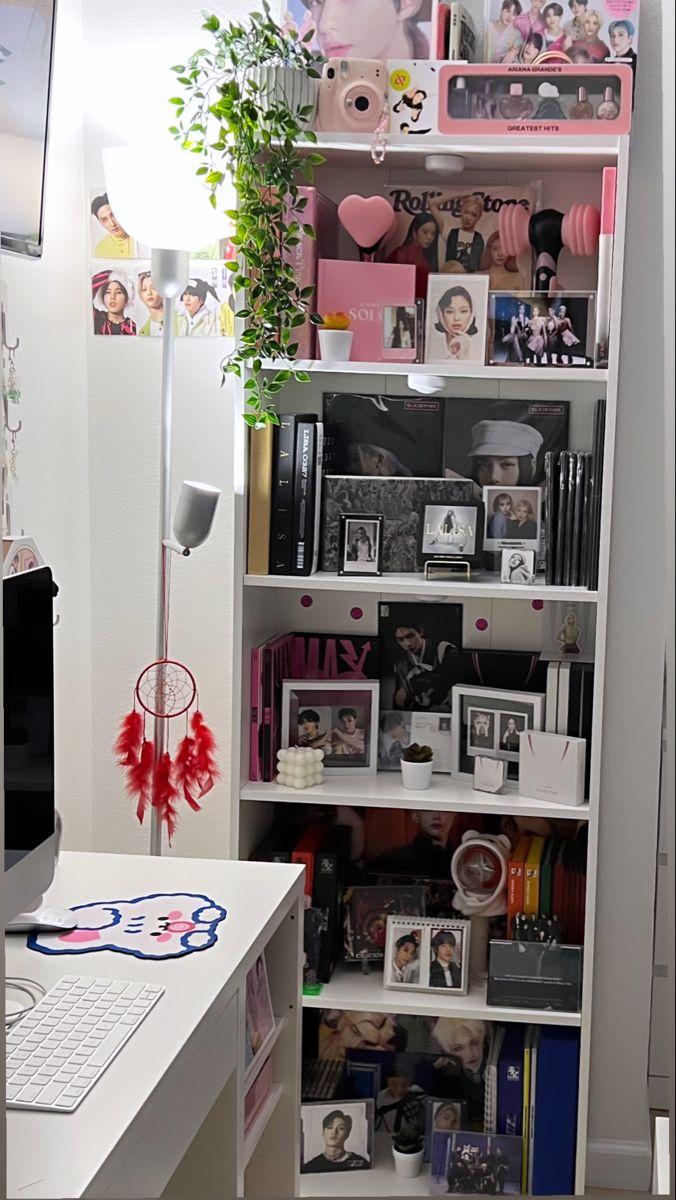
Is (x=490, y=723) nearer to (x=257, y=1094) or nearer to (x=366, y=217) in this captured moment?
(x=257, y=1094)

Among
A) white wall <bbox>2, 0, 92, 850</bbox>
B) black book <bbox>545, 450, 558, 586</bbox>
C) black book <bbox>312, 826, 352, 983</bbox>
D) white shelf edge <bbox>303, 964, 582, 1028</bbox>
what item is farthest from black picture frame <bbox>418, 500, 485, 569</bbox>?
white shelf edge <bbox>303, 964, 582, 1028</bbox>

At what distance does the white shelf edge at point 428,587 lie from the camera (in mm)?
2377

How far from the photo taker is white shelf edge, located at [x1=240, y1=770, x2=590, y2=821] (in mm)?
2428

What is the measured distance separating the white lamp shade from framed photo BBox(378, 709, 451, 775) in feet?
3.32

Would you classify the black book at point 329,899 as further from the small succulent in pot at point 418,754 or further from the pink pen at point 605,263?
the pink pen at point 605,263

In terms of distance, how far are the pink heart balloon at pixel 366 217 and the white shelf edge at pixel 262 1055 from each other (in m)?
1.42

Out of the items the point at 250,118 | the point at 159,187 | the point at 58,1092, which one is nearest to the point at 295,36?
the point at 250,118

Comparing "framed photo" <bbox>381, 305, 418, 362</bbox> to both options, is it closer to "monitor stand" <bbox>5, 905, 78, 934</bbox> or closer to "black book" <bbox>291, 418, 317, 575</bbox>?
"black book" <bbox>291, 418, 317, 575</bbox>

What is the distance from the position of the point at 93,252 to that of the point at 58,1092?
183 cm

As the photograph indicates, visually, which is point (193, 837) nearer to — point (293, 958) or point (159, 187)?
point (293, 958)

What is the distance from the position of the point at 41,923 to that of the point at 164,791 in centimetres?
76

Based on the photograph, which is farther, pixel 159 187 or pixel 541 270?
pixel 541 270

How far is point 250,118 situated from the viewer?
227 cm

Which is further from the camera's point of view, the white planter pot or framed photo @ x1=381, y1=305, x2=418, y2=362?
framed photo @ x1=381, y1=305, x2=418, y2=362
